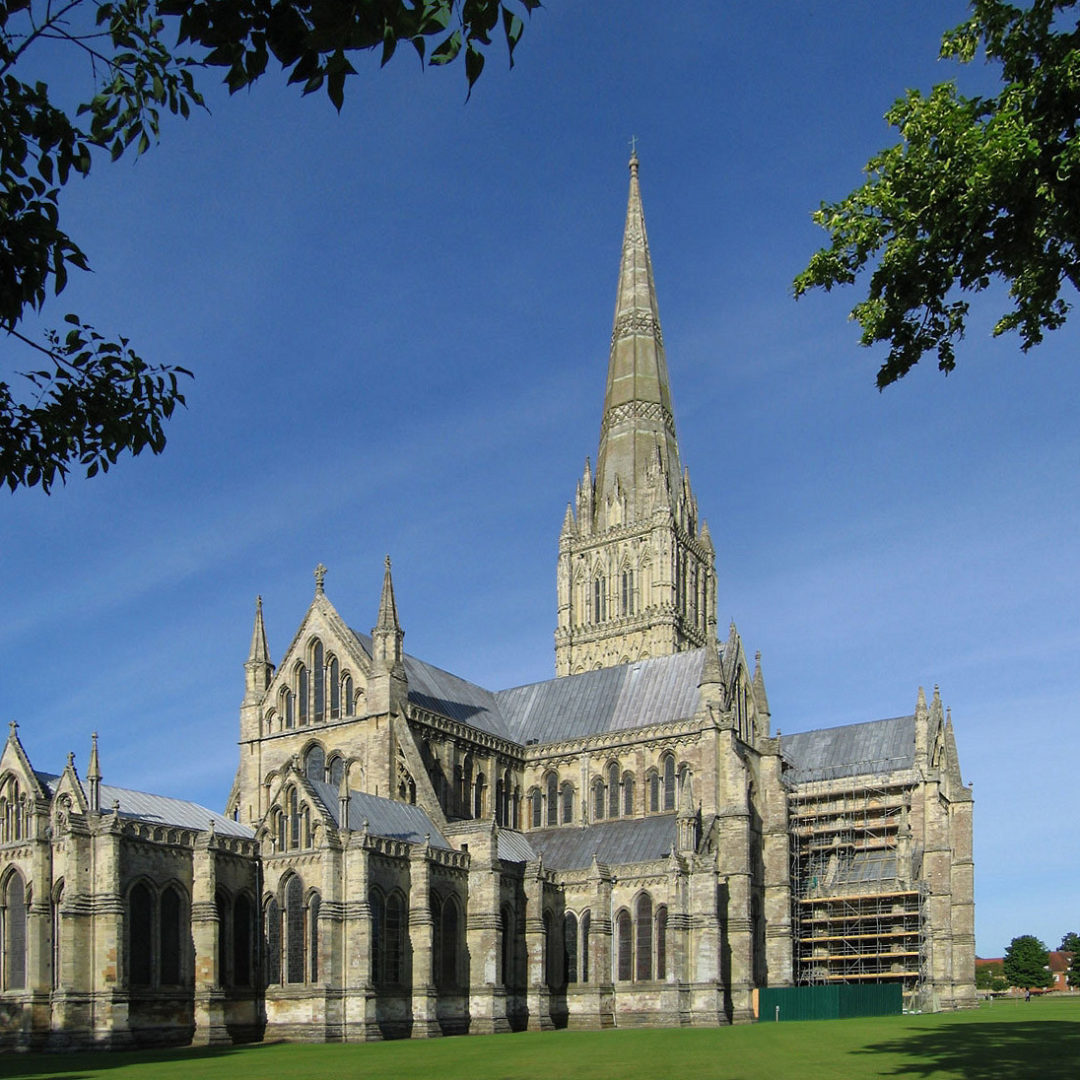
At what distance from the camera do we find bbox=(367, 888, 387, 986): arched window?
47969mm

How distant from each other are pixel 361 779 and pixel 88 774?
14364 mm

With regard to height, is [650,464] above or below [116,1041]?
above

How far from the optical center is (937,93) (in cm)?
1852

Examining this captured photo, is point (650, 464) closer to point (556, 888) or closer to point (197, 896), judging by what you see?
point (556, 888)

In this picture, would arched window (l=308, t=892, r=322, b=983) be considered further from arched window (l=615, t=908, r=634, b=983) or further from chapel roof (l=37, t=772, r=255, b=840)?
arched window (l=615, t=908, r=634, b=983)

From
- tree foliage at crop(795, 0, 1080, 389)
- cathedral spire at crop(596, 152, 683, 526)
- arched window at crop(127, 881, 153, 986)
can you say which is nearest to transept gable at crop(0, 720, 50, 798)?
arched window at crop(127, 881, 153, 986)

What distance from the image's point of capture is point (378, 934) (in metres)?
48.5

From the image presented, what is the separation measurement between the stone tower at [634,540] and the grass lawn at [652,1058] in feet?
137

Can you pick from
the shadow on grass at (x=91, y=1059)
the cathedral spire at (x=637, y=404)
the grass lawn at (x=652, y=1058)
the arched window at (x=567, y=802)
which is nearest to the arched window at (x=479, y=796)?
the arched window at (x=567, y=802)

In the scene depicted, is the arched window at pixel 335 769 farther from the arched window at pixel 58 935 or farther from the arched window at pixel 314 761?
the arched window at pixel 58 935

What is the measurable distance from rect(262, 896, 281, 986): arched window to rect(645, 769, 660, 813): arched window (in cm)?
2037

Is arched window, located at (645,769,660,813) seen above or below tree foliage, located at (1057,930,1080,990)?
above

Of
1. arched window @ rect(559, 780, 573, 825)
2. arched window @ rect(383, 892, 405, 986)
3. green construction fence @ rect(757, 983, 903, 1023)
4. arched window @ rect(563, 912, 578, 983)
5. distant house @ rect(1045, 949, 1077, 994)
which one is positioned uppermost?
arched window @ rect(559, 780, 573, 825)

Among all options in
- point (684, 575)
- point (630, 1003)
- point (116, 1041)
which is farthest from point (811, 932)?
point (116, 1041)
